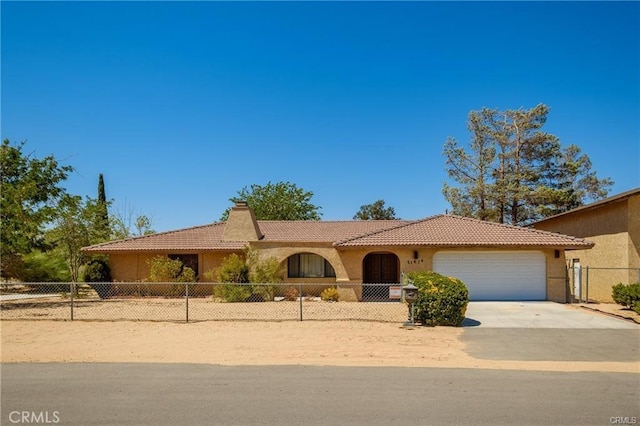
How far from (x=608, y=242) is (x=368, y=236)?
11.4m

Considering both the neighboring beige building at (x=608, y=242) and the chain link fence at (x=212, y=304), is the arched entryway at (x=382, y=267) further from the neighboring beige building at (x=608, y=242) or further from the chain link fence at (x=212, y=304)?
the neighboring beige building at (x=608, y=242)

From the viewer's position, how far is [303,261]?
2491cm

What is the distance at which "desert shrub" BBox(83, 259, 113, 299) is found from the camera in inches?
976

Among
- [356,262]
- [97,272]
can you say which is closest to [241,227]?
[356,262]

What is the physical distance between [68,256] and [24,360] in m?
19.4

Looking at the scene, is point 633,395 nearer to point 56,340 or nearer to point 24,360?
point 24,360

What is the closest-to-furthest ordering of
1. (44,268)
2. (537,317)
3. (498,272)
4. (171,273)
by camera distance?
(537,317) → (498,272) → (171,273) → (44,268)

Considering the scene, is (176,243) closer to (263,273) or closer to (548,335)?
(263,273)

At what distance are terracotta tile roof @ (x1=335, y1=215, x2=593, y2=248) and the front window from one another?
291cm

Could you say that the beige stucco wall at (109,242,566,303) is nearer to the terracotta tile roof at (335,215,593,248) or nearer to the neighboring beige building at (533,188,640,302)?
the terracotta tile roof at (335,215,593,248)

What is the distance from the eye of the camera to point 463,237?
72.2 ft

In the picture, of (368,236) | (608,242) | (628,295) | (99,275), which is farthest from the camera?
(99,275)

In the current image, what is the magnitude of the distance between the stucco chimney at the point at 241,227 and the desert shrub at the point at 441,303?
13.5 metres

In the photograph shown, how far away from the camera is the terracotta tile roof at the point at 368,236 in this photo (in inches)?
845
